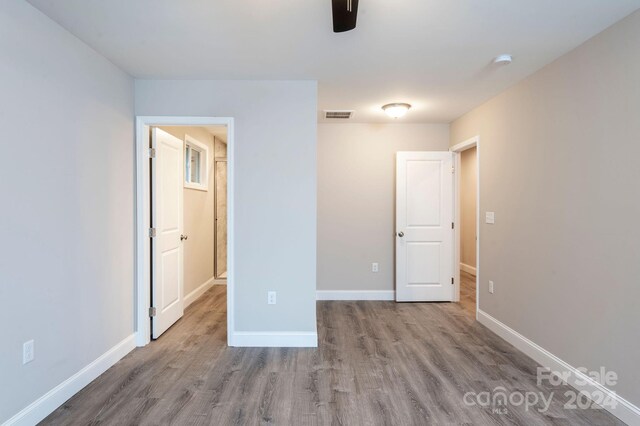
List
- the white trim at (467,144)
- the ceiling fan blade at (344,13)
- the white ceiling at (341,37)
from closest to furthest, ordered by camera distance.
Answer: the ceiling fan blade at (344,13), the white ceiling at (341,37), the white trim at (467,144)

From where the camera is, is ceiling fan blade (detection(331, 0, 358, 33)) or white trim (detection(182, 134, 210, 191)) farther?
white trim (detection(182, 134, 210, 191))

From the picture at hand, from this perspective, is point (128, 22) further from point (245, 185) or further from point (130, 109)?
point (245, 185)

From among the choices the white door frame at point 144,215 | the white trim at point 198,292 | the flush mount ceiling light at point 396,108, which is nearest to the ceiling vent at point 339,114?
the flush mount ceiling light at point 396,108

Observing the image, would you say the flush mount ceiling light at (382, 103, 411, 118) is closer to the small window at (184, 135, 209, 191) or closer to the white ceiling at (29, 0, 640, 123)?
the white ceiling at (29, 0, 640, 123)

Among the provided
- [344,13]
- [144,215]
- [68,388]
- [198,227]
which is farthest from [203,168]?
[344,13]

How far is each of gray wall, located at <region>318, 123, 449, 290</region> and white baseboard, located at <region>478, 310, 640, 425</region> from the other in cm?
144

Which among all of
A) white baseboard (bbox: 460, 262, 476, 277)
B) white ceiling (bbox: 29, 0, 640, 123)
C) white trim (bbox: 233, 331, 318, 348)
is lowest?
white trim (bbox: 233, 331, 318, 348)

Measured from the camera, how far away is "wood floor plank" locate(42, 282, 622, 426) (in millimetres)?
1879

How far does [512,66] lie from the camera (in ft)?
8.34

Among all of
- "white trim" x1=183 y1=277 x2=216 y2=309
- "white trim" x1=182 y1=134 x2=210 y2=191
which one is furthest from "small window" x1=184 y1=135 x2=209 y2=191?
"white trim" x1=183 y1=277 x2=216 y2=309

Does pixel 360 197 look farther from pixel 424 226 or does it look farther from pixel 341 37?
pixel 341 37

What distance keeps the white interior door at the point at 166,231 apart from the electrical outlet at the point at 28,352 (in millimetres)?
1143

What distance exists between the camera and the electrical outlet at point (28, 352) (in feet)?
5.67

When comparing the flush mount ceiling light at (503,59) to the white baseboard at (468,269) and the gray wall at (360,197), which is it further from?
the white baseboard at (468,269)
